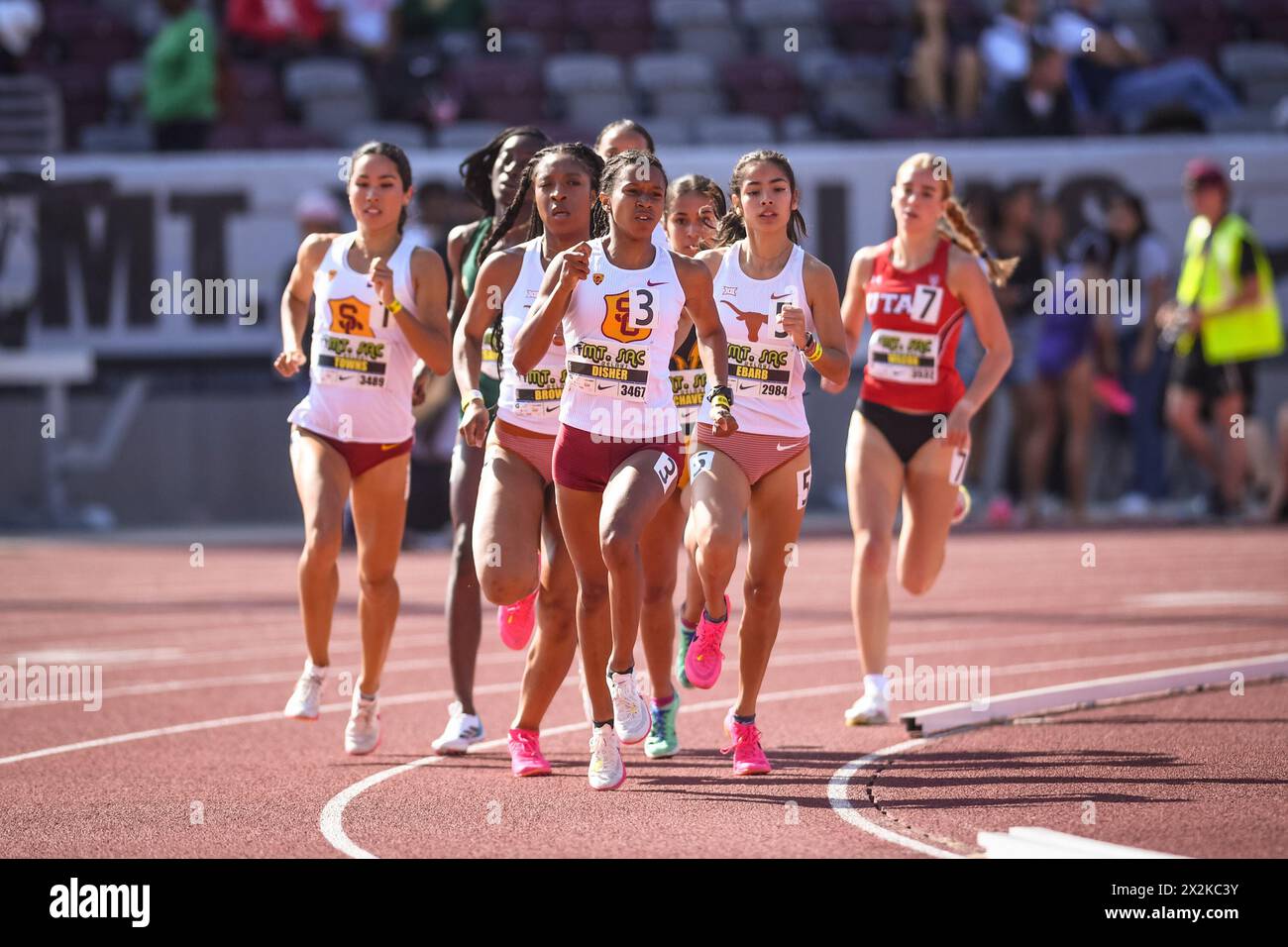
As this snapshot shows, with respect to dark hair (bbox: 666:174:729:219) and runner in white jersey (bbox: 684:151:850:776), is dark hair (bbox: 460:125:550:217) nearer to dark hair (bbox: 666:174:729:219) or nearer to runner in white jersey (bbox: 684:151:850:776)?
dark hair (bbox: 666:174:729:219)

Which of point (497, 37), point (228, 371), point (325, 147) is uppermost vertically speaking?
point (497, 37)

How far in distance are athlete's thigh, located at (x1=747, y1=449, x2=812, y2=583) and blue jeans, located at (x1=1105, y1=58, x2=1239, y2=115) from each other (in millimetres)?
14059

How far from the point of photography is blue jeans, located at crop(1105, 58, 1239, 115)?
2028 centimetres

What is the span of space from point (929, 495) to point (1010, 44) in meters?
13.5

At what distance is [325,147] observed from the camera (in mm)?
19281

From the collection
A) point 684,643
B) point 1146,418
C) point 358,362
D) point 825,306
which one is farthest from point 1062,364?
point 358,362

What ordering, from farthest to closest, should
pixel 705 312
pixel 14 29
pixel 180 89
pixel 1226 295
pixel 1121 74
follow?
pixel 1121 74 → pixel 14 29 → pixel 180 89 → pixel 1226 295 → pixel 705 312

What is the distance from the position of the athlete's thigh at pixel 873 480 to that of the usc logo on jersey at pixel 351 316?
2.20 meters

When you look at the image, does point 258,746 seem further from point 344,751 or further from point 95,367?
point 95,367

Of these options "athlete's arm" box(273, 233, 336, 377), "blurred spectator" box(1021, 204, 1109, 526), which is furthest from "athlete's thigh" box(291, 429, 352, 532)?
"blurred spectator" box(1021, 204, 1109, 526)

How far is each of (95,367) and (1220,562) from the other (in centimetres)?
1068

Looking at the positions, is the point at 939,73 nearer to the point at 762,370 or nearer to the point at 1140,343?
the point at 1140,343

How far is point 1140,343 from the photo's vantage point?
59.7 ft
